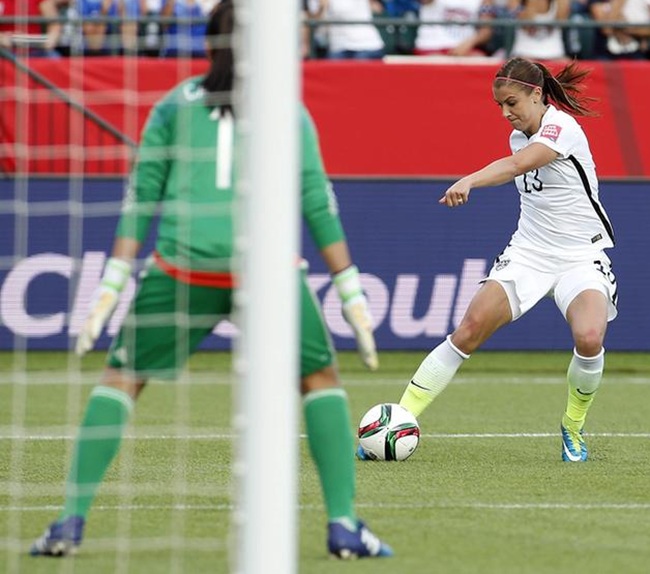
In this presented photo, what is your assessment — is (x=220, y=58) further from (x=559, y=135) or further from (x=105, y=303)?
(x=559, y=135)

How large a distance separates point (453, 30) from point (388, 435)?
941cm

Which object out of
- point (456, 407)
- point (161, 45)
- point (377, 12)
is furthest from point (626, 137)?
point (456, 407)

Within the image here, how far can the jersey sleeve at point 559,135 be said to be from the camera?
333 inches

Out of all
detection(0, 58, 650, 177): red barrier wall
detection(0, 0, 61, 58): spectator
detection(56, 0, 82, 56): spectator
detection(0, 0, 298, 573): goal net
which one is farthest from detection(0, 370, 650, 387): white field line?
detection(56, 0, 82, 56): spectator

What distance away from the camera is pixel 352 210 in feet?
46.9

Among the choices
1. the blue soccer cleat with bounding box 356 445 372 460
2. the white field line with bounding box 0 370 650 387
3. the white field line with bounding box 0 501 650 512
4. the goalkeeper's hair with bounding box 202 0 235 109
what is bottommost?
the white field line with bounding box 0 370 650 387

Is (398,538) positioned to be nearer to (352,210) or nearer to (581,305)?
(581,305)

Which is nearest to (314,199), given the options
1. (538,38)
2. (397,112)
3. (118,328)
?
(118,328)

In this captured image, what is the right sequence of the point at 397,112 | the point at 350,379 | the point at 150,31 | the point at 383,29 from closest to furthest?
the point at 350,379
the point at 397,112
the point at 150,31
the point at 383,29

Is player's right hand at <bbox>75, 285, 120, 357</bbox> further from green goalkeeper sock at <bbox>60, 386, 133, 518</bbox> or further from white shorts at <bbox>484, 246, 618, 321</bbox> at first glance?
white shorts at <bbox>484, 246, 618, 321</bbox>

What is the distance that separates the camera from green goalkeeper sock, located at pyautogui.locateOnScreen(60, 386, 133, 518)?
582cm

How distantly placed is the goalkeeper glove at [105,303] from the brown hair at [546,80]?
3345 mm

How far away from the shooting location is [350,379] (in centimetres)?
1301

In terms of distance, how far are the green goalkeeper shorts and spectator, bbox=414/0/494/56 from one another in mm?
11154
